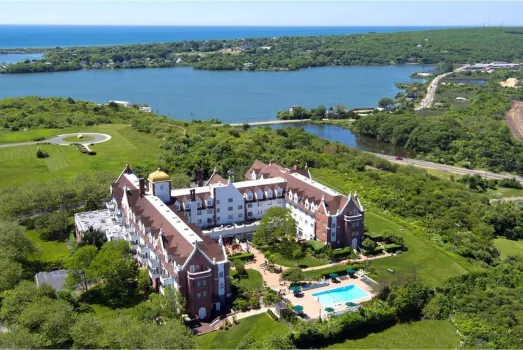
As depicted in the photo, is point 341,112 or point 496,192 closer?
point 496,192

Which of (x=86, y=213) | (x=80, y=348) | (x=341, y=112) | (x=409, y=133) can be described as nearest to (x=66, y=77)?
(x=341, y=112)

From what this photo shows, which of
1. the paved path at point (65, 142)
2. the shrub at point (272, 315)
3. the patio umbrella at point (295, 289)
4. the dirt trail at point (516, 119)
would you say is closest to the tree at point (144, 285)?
the shrub at point (272, 315)

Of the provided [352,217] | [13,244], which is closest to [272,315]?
[352,217]

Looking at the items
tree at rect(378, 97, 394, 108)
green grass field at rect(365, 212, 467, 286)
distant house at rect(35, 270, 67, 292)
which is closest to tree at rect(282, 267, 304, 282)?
green grass field at rect(365, 212, 467, 286)

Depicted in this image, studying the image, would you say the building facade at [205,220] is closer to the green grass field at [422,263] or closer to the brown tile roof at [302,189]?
the brown tile roof at [302,189]

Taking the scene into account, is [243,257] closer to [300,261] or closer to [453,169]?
[300,261]

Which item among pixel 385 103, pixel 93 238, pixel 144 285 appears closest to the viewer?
pixel 144 285

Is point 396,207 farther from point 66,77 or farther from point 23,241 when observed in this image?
point 66,77
